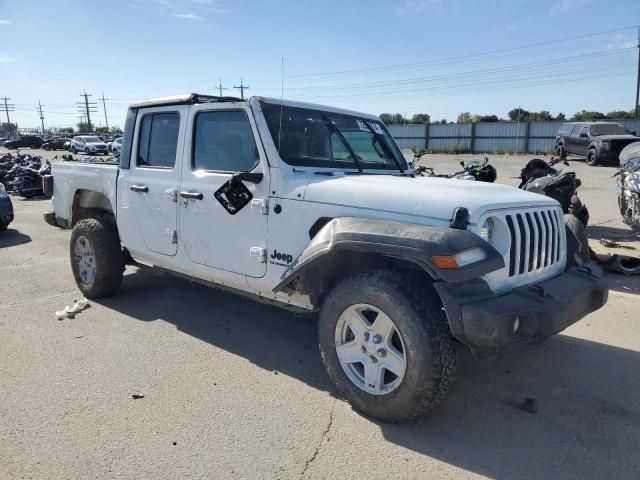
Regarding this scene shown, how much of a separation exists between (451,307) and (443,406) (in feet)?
3.14

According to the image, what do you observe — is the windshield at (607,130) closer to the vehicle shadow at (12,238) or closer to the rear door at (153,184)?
the vehicle shadow at (12,238)

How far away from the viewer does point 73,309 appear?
511 cm

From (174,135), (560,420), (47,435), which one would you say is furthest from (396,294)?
(174,135)

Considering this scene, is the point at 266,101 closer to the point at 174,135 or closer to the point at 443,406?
the point at 174,135

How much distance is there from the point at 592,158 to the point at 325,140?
70.2 feet

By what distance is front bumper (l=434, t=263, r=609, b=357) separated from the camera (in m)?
2.69

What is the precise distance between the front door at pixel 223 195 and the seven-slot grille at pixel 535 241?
169 cm

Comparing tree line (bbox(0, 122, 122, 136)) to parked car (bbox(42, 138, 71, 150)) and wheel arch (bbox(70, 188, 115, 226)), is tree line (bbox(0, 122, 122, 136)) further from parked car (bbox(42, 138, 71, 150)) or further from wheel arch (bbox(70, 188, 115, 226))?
wheel arch (bbox(70, 188, 115, 226))

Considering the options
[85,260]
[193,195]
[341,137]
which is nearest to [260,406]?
[193,195]

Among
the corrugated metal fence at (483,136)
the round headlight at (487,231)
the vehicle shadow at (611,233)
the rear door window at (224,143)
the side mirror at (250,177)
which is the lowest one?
the vehicle shadow at (611,233)

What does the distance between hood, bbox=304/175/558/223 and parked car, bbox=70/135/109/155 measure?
124 feet

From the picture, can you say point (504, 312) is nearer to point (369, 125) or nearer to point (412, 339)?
point (412, 339)

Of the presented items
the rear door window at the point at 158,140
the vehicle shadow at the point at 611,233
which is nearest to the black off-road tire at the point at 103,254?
the rear door window at the point at 158,140

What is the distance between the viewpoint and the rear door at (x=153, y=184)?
4.46m
